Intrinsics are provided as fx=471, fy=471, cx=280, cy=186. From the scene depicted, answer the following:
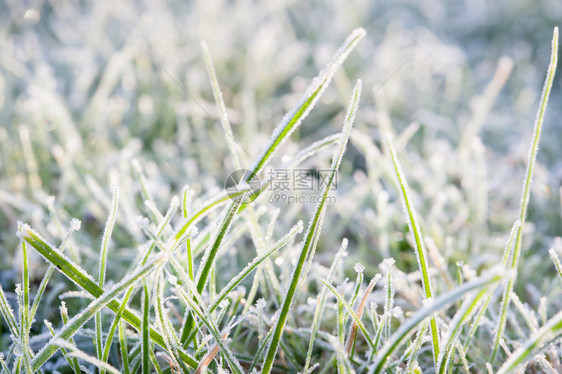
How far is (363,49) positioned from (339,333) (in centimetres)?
129

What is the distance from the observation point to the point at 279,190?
1001mm

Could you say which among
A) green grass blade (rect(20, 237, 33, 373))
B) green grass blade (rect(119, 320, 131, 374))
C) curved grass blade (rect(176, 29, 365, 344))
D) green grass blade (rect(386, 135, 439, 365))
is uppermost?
curved grass blade (rect(176, 29, 365, 344))

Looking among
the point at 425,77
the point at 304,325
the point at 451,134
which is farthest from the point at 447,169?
the point at 304,325

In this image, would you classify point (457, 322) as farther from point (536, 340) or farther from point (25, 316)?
point (25, 316)

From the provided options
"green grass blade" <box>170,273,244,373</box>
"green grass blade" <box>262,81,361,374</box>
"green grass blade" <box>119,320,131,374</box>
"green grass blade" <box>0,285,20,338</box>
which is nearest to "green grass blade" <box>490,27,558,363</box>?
"green grass blade" <box>262,81,361,374</box>

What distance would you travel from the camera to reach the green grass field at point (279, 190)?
1.73ft

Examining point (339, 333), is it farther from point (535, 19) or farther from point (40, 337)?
point (535, 19)

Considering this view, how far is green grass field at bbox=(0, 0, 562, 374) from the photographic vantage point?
526 millimetres

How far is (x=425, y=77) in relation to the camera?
1486 millimetres

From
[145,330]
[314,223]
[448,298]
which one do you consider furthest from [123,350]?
[448,298]

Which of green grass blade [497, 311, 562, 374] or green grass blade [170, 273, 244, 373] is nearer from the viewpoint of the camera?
green grass blade [497, 311, 562, 374]

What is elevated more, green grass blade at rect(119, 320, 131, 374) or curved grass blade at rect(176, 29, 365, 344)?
curved grass blade at rect(176, 29, 365, 344)

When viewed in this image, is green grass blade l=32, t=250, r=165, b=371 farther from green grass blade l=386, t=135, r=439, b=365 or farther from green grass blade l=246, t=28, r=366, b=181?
green grass blade l=386, t=135, r=439, b=365

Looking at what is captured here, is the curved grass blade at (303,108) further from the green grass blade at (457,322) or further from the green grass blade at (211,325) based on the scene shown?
the green grass blade at (457,322)
